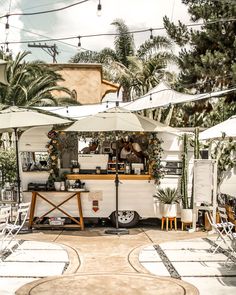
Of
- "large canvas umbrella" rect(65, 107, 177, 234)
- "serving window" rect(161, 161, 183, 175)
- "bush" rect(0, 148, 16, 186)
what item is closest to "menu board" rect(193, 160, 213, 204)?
"serving window" rect(161, 161, 183, 175)

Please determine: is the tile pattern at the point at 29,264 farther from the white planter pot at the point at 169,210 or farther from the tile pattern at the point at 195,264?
the white planter pot at the point at 169,210

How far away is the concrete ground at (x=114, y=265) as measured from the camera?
252 inches

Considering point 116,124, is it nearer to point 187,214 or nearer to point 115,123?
point 115,123

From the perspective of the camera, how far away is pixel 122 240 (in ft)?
32.9

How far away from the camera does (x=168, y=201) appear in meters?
11.2

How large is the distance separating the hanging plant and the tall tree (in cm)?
354

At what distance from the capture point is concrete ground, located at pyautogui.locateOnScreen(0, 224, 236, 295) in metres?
6.41

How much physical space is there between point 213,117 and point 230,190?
39.7ft

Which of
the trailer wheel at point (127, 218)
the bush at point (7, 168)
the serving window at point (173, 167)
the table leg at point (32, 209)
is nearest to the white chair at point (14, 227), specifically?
the table leg at point (32, 209)

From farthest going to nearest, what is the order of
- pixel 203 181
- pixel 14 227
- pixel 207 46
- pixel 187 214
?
pixel 207 46, pixel 187 214, pixel 203 181, pixel 14 227

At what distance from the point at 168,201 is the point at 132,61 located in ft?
53.6

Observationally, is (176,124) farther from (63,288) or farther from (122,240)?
(63,288)

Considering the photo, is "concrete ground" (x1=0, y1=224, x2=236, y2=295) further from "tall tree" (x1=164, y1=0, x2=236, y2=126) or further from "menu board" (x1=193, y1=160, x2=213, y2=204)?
"tall tree" (x1=164, y1=0, x2=236, y2=126)

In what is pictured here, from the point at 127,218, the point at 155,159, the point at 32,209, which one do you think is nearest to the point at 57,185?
the point at 32,209
